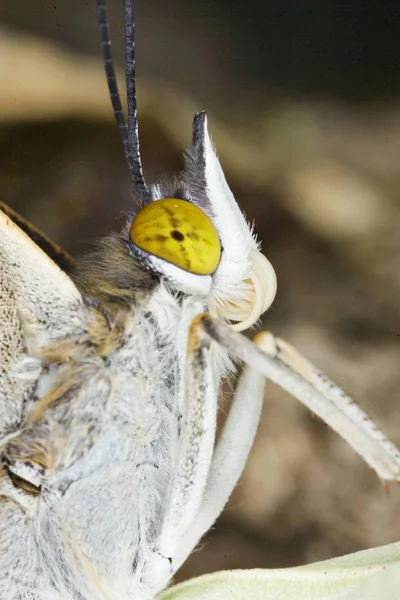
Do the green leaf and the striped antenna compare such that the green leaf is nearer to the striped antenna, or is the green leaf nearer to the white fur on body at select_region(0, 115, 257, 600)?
the white fur on body at select_region(0, 115, 257, 600)

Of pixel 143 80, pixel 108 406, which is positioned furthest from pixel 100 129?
pixel 108 406

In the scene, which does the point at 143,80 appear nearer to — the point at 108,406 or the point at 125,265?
the point at 125,265

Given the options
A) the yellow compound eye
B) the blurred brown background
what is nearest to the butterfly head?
the yellow compound eye

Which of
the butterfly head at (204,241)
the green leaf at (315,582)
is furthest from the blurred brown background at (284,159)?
the butterfly head at (204,241)

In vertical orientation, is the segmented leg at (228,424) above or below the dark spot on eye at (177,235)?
below

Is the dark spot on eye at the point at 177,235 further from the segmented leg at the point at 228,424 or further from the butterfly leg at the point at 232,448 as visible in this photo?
the butterfly leg at the point at 232,448

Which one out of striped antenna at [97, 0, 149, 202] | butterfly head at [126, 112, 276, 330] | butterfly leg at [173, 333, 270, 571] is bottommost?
butterfly leg at [173, 333, 270, 571]

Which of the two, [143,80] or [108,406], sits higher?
[143,80]
